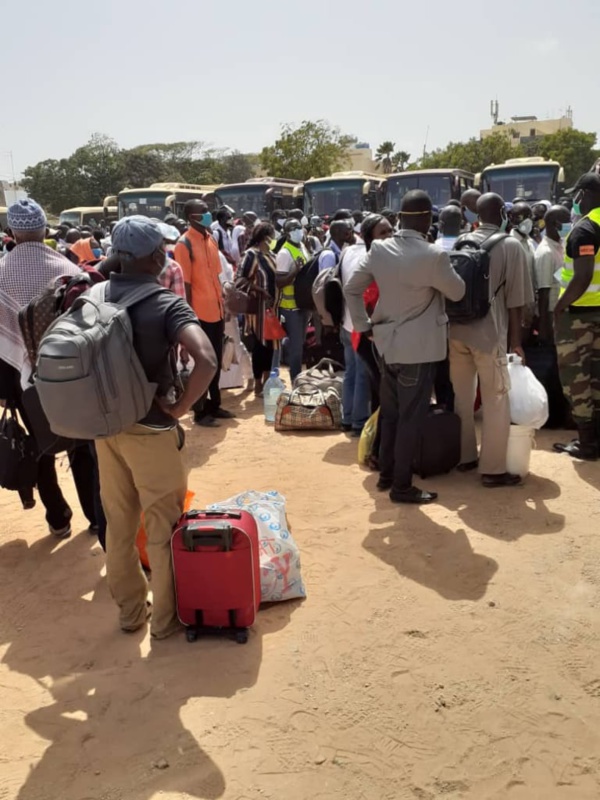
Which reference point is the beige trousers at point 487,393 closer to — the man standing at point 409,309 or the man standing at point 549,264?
the man standing at point 409,309

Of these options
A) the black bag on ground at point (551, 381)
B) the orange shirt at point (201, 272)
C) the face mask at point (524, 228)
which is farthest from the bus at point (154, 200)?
the black bag on ground at point (551, 381)

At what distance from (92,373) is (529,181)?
55.7ft

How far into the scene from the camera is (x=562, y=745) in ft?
8.18

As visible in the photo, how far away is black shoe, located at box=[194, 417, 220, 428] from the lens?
6.58 meters

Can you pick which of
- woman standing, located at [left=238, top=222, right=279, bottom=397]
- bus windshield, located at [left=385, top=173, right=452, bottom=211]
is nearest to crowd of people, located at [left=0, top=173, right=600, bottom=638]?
woman standing, located at [left=238, top=222, right=279, bottom=397]

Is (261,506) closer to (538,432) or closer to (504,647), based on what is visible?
(504,647)

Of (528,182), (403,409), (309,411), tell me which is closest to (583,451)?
(403,409)

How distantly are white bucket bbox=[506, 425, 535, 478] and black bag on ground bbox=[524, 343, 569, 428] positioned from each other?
1.21m

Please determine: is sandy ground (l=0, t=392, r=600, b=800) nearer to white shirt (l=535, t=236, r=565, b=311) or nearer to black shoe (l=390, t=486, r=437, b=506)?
black shoe (l=390, t=486, r=437, b=506)

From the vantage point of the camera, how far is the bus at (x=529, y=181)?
17266mm

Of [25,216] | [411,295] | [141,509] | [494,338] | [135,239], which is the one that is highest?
[25,216]

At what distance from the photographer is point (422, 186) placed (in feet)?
57.3

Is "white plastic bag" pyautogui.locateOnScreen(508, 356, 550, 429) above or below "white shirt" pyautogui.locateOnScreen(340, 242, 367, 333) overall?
below

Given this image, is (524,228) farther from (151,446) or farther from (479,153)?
(479,153)
